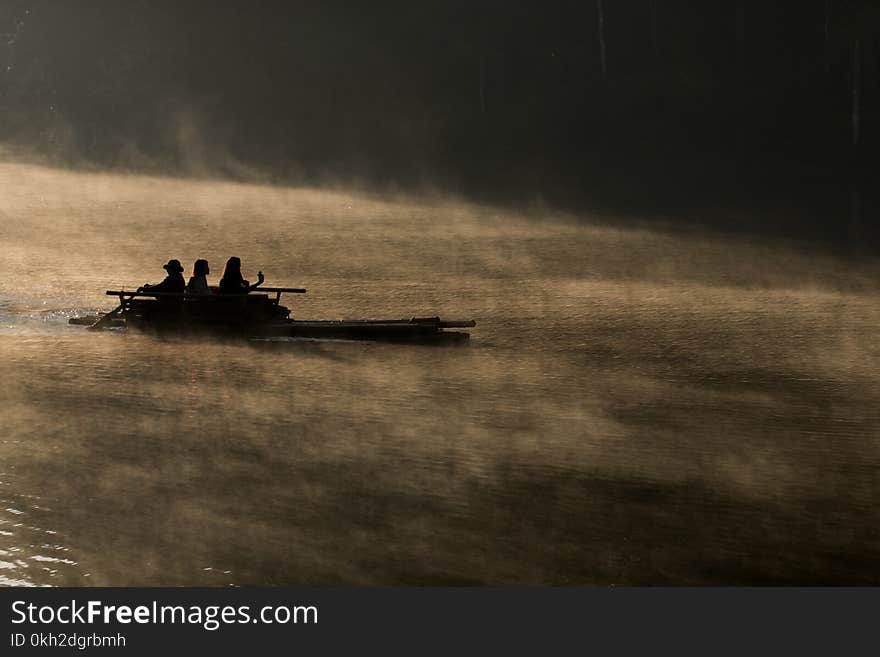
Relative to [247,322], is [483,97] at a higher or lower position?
higher

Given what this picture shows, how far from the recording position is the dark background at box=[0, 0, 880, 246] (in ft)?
111

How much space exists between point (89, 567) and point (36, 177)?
26110 millimetres

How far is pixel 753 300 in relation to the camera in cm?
1975

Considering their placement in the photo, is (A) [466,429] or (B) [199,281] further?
(B) [199,281]

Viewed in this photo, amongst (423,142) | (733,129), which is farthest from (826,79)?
(423,142)

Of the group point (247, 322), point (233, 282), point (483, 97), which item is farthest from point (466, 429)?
point (483, 97)

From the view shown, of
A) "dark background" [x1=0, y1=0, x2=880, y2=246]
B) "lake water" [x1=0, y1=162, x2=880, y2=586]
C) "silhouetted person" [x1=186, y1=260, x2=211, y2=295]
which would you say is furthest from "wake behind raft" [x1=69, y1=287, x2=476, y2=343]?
"dark background" [x1=0, y1=0, x2=880, y2=246]

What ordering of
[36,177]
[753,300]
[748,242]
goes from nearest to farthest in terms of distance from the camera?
[753,300]
[748,242]
[36,177]

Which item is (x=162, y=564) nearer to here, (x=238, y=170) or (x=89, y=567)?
(x=89, y=567)

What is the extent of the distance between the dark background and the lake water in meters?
9.91

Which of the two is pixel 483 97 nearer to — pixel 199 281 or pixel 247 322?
pixel 199 281

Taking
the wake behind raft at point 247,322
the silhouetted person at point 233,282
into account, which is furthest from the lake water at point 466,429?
the silhouetted person at point 233,282

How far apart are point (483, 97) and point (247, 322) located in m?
23.6

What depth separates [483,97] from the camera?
40.1 meters
